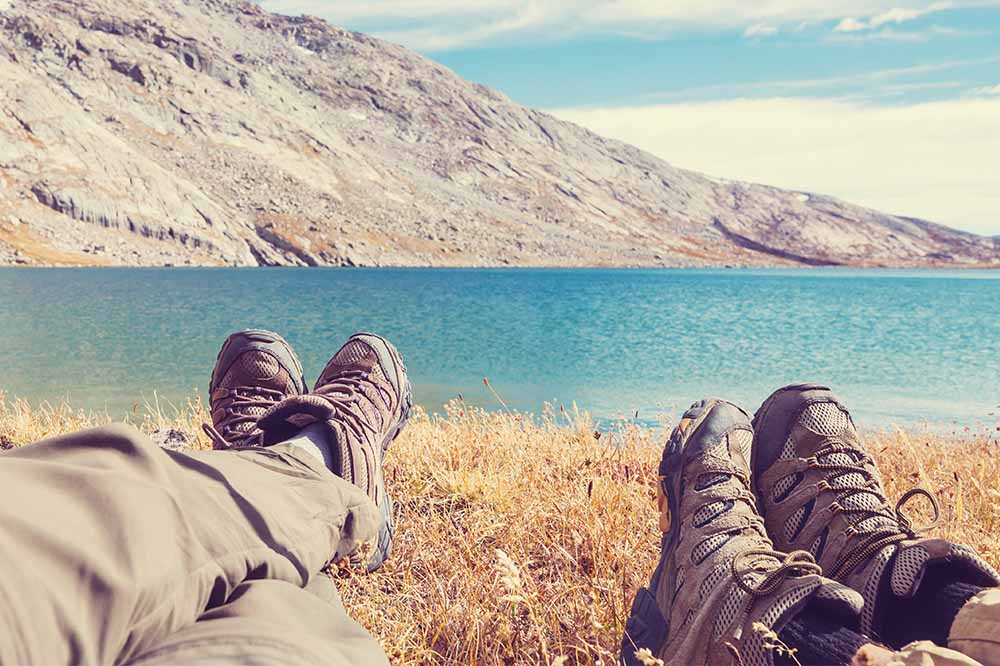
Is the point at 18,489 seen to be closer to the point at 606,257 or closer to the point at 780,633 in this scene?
the point at 780,633

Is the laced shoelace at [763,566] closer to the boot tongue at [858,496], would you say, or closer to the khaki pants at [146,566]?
the boot tongue at [858,496]

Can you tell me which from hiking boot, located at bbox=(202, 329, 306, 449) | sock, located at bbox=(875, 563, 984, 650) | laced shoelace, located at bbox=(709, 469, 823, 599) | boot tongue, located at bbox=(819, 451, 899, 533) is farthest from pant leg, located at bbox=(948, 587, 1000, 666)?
hiking boot, located at bbox=(202, 329, 306, 449)

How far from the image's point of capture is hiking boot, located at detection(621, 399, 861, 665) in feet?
5.40

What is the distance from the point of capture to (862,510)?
2320 mm

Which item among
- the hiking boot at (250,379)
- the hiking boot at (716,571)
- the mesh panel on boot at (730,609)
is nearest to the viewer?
the hiking boot at (716,571)

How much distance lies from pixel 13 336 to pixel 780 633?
2825cm

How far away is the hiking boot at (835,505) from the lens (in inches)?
71.4

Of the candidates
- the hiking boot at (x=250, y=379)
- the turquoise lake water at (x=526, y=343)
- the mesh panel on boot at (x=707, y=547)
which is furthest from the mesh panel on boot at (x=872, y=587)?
the turquoise lake water at (x=526, y=343)

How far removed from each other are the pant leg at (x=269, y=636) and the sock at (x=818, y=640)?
89 cm

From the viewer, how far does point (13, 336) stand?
2430cm

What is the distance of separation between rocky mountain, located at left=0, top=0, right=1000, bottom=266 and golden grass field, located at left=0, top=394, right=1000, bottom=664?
73.0 meters

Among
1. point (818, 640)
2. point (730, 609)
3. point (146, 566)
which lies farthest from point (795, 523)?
point (146, 566)

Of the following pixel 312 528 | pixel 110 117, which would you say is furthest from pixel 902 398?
pixel 110 117

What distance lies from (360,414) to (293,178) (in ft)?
349
